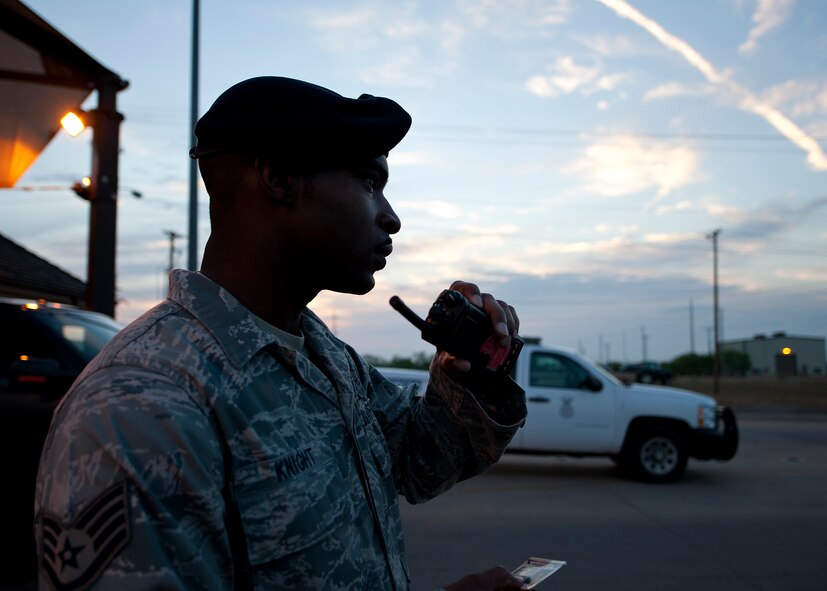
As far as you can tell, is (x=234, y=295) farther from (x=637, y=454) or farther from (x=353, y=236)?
(x=637, y=454)

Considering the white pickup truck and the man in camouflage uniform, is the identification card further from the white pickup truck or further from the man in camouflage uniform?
the white pickup truck

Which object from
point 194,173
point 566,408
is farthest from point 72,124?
point 566,408

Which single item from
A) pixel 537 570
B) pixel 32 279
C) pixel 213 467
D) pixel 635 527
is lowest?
pixel 635 527

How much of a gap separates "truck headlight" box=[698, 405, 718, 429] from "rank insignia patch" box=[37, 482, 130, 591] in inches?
402

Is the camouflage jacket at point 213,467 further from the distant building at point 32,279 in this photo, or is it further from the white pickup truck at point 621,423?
the distant building at point 32,279

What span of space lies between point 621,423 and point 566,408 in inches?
30.9

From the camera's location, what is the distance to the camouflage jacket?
975mm

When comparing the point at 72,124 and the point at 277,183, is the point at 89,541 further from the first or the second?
the point at 72,124

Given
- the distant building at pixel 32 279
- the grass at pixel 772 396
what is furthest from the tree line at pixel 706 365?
the distant building at pixel 32 279

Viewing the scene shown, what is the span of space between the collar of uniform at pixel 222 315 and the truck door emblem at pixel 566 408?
9.35 m

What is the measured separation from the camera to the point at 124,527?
0.97 meters

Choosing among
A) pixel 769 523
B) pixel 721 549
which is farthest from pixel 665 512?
pixel 721 549

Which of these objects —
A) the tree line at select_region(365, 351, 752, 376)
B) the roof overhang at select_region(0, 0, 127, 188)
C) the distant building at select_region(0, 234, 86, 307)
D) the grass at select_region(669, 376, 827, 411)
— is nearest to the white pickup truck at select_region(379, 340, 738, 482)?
the roof overhang at select_region(0, 0, 127, 188)

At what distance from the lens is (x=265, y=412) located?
1263mm
